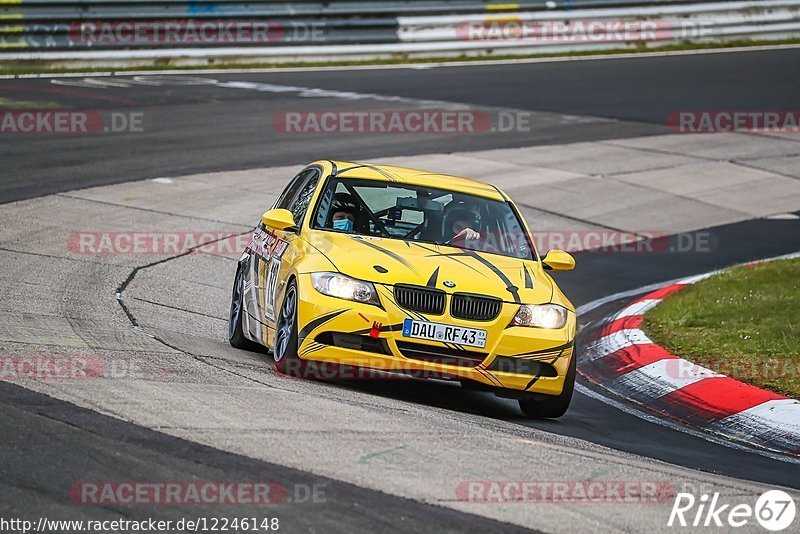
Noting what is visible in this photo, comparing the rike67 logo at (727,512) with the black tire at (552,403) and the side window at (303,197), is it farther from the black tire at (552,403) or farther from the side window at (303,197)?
the side window at (303,197)

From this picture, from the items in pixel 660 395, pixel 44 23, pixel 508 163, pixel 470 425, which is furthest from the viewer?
pixel 44 23

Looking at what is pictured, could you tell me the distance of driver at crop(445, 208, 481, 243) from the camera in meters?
9.23

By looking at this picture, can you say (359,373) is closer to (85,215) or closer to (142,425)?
(142,425)

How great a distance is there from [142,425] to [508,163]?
13.6 metres

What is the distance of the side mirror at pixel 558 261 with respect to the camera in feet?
30.1

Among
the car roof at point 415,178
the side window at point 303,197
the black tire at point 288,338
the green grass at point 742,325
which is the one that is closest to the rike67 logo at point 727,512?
the black tire at point 288,338

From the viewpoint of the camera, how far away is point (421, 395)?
29.1 ft

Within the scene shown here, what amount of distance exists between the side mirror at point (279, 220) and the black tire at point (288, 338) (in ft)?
2.21

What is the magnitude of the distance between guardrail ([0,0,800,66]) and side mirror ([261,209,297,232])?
17.2 meters

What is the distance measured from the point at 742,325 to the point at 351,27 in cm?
1867

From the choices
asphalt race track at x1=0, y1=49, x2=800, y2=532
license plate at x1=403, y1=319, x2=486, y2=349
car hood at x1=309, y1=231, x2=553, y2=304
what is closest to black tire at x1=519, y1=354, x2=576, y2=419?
asphalt race track at x1=0, y1=49, x2=800, y2=532

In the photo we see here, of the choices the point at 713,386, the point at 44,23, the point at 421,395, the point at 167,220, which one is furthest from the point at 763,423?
the point at 44,23

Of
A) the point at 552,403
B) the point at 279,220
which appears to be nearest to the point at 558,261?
the point at 552,403

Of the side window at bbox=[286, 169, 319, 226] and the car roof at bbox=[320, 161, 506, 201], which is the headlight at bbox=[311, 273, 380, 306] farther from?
the car roof at bbox=[320, 161, 506, 201]
